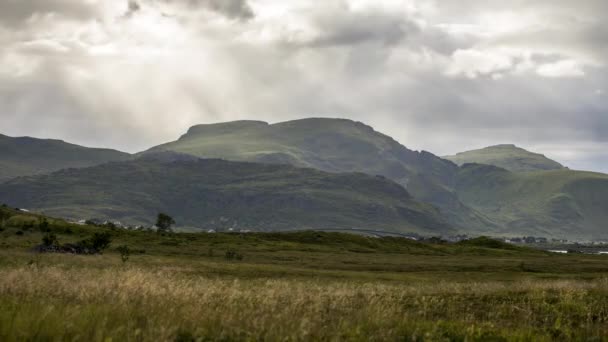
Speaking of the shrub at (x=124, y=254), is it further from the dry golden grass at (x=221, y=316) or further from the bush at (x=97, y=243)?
the dry golden grass at (x=221, y=316)

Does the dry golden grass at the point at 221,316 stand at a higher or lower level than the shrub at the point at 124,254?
higher

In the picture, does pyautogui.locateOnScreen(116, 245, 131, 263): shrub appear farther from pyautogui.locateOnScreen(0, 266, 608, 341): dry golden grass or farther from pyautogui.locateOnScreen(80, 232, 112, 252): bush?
pyautogui.locateOnScreen(0, 266, 608, 341): dry golden grass

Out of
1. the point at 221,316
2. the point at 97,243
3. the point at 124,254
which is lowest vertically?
the point at 124,254

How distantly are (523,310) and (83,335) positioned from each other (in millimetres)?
15542

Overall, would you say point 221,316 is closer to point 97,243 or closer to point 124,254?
point 124,254

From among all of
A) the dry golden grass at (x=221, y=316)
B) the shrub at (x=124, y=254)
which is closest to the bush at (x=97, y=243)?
the shrub at (x=124, y=254)

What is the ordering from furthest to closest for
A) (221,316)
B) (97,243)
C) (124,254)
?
(97,243) → (124,254) → (221,316)

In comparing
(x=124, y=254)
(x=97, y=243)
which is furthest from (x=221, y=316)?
(x=97, y=243)

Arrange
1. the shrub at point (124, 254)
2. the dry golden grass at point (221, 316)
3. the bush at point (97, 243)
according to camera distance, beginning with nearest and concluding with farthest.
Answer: the dry golden grass at point (221, 316), the shrub at point (124, 254), the bush at point (97, 243)

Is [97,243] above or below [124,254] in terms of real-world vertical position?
above

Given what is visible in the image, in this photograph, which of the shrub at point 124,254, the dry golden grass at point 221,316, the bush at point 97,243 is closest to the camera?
the dry golden grass at point 221,316

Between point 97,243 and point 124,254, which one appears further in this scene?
point 97,243

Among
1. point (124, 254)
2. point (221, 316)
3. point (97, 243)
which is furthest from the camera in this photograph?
point (97, 243)

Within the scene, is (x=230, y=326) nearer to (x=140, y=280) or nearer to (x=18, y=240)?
(x=140, y=280)
